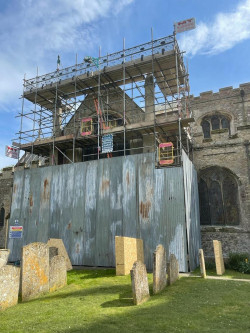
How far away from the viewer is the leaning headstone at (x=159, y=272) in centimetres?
725

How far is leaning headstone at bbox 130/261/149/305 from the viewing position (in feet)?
20.3

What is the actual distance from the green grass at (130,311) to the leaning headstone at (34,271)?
0.32 m

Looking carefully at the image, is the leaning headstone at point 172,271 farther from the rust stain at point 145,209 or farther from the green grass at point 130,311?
the rust stain at point 145,209

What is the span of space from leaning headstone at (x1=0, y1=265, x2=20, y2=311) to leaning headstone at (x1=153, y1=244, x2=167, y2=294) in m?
3.59

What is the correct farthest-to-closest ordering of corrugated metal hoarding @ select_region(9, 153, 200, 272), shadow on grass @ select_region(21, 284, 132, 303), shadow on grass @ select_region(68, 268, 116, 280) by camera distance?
corrugated metal hoarding @ select_region(9, 153, 200, 272) < shadow on grass @ select_region(68, 268, 116, 280) < shadow on grass @ select_region(21, 284, 132, 303)

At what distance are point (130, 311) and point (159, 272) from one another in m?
2.08

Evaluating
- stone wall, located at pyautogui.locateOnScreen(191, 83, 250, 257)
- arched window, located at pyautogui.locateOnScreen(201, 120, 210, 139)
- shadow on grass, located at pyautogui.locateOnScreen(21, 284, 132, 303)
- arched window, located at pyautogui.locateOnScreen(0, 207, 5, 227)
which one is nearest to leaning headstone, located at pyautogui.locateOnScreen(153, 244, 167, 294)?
shadow on grass, located at pyautogui.locateOnScreen(21, 284, 132, 303)

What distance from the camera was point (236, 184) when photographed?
14.9m

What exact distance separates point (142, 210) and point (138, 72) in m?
8.68

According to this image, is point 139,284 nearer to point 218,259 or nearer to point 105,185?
point 218,259

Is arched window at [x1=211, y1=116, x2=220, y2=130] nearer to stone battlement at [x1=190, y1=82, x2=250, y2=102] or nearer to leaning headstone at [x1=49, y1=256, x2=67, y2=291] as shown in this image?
stone battlement at [x1=190, y1=82, x2=250, y2=102]

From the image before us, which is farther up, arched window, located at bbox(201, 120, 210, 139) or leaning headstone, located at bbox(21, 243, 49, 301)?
arched window, located at bbox(201, 120, 210, 139)

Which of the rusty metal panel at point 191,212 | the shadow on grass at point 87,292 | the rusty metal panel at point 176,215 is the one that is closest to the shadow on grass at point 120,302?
the shadow on grass at point 87,292

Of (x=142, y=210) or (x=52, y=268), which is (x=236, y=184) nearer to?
(x=142, y=210)
